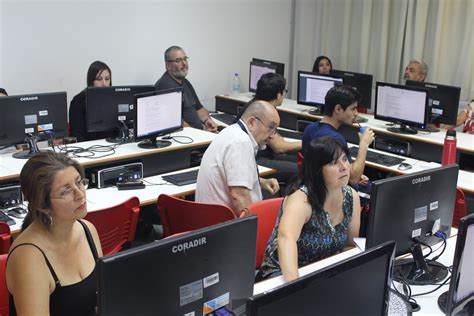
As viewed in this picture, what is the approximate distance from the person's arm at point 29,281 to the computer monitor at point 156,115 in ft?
7.85

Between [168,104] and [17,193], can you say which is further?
[168,104]

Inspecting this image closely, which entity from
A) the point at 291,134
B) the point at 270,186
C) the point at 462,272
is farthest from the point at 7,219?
the point at 291,134

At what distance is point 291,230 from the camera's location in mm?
2412

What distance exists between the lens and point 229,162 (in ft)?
10.2

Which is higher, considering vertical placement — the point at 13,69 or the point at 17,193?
the point at 13,69

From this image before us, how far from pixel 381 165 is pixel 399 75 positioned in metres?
2.75

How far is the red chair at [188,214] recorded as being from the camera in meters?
2.95

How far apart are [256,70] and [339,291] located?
560 cm

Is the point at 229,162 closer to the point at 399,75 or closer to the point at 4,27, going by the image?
the point at 4,27

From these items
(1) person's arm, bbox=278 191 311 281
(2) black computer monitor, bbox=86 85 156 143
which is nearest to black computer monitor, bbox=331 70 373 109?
(2) black computer monitor, bbox=86 85 156 143

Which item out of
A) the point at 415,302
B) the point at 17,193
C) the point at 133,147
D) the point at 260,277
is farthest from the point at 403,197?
the point at 133,147

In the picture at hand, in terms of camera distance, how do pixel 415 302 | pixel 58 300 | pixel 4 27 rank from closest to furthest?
pixel 58 300 < pixel 415 302 < pixel 4 27

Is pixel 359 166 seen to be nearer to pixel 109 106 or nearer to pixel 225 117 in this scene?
pixel 109 106

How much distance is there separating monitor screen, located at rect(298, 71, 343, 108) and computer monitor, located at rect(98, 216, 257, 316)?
457 centimetres
